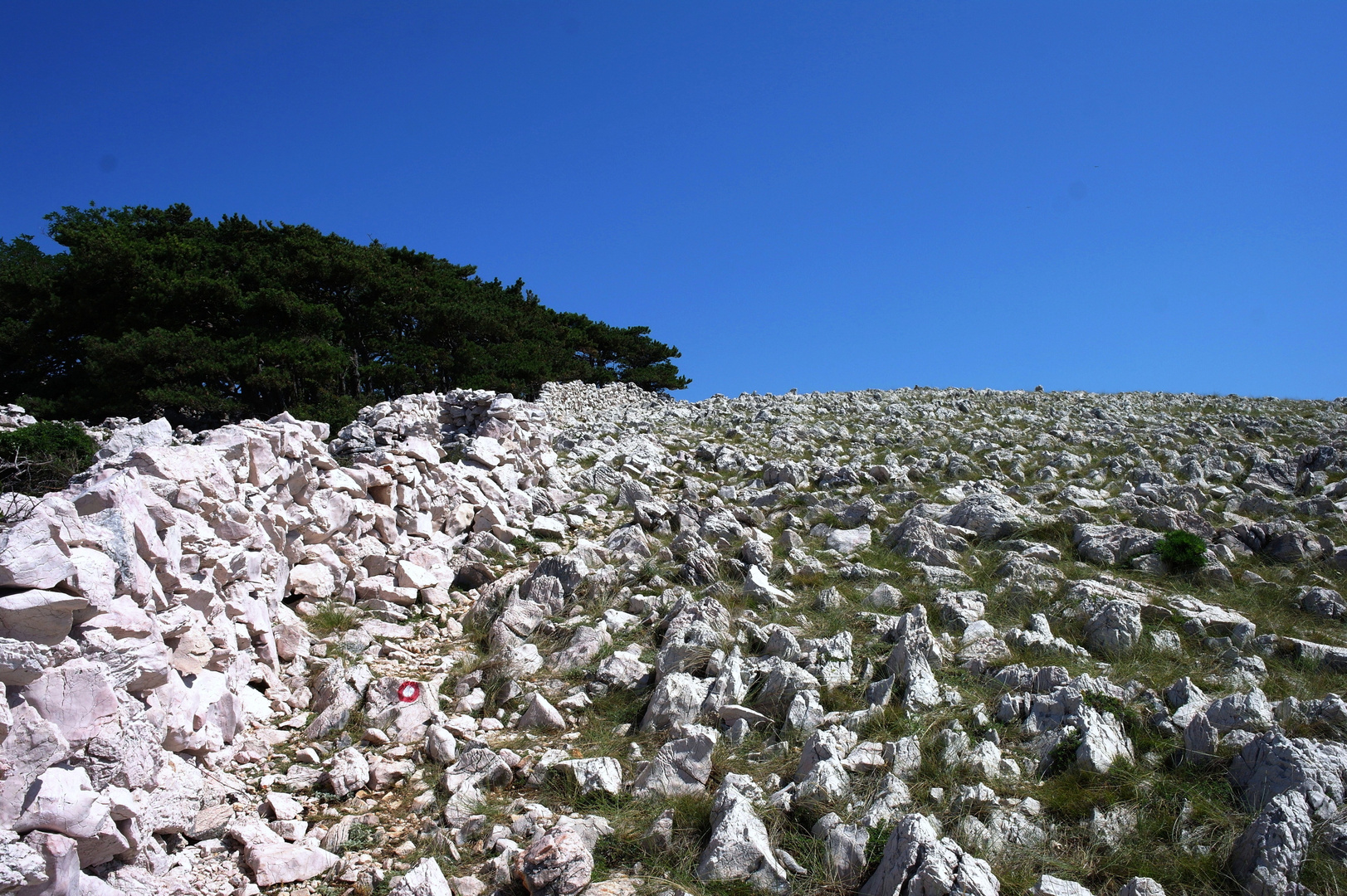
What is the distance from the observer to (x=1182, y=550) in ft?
24.3

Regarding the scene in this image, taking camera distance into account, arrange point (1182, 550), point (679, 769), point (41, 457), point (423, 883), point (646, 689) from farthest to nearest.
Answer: point (41, 457)
point (1182, 550)
point (646, 689)
point (679, 769)
point (423, 883)

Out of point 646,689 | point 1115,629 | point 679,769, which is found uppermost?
point 1115,629

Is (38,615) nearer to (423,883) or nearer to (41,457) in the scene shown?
(423,883)

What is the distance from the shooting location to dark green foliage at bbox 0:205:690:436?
2153 centimetres

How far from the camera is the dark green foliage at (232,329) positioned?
21531 mm

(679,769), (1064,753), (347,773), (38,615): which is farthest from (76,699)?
(1064,753)

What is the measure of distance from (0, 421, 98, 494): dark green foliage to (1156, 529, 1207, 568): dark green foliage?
10.5 metres

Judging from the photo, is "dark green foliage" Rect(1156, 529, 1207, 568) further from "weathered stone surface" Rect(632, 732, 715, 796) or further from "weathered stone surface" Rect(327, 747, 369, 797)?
"weathered stone surface" Rect(327, 747, 369, 797)

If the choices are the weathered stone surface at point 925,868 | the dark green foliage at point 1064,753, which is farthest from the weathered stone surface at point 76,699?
the dark green foliage at point 1064,753

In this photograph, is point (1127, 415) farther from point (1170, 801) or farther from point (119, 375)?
point (119, 375)

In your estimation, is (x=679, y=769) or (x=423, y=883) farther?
(x=679, y=769)

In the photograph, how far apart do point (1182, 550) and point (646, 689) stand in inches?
217

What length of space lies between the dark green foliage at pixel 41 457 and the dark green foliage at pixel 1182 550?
1048 cm

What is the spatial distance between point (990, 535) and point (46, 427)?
40.9 feet
